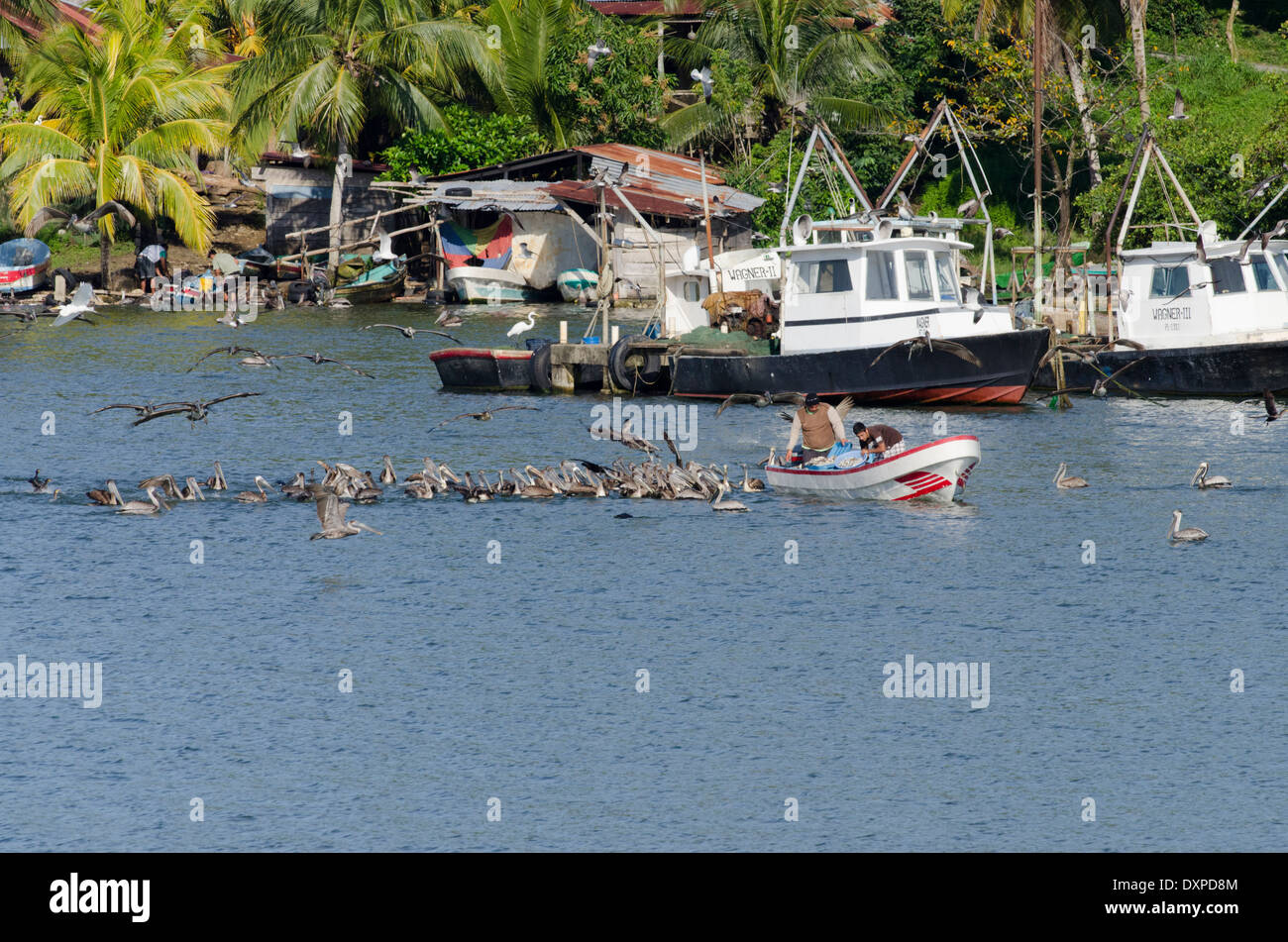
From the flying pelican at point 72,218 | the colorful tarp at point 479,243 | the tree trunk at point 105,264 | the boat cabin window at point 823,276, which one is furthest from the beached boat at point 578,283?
the boat cabin window at point 823,276

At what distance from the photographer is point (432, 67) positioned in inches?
2357

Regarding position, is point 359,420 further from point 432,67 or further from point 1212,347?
point 432,67

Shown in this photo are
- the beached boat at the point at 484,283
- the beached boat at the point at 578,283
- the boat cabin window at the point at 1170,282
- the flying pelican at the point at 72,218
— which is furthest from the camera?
the beached boat at the point at 484,283

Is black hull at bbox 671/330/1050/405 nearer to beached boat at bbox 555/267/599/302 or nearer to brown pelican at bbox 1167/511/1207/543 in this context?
brown pelican at bbox 1167/511/1207/543

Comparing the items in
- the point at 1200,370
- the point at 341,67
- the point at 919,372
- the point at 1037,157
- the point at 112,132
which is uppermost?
the point at 341,67

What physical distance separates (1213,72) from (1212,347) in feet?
92.5

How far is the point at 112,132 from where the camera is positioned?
58844 mm

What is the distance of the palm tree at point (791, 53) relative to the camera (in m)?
58.6

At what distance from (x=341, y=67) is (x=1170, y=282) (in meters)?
34.3

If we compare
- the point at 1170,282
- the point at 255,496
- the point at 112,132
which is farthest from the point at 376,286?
the point at 255,496

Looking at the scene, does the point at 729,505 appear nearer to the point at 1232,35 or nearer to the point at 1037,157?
the point at 1037,157

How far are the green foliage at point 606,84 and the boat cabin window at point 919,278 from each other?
29.6m

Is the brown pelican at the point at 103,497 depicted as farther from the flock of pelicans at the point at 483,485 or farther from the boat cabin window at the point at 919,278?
the boat cabin window at the point at 919,278
